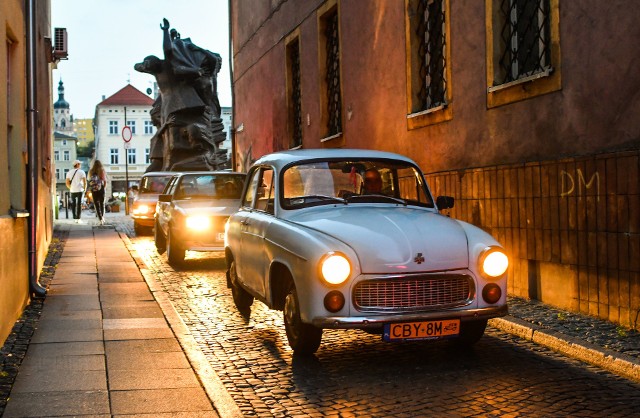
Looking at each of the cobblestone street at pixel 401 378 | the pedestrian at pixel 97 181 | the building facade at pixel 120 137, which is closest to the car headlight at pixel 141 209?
the pedestrian at pixel 97 181

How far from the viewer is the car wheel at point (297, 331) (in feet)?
20.3

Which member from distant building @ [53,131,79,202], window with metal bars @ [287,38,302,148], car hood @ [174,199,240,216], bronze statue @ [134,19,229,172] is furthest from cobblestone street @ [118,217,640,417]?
distant building @ [53,131,79,202]

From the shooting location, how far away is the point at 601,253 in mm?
7496

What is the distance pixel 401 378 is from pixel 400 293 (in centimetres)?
60

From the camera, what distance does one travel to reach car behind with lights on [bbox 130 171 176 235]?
19281mm

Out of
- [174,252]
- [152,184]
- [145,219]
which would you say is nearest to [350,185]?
[174,252]

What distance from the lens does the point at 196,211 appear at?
1257 centimetres

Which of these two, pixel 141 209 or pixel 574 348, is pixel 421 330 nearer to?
pixel 574 348

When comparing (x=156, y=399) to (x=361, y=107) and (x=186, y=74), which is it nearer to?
(x=361, y=107)

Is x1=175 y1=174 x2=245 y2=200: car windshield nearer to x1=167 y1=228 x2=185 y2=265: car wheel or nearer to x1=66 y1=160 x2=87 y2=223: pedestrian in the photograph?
x1=167 y1=228 x2=185 y2=265: car wheel

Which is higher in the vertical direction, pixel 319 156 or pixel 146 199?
pixel 319 156

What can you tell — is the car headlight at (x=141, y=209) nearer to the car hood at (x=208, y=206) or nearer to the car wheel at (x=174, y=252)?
the car hood at (x=208, y=206)

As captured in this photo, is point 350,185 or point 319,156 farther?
point 319,156

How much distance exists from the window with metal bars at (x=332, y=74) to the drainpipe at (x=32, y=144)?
706 centimetres
